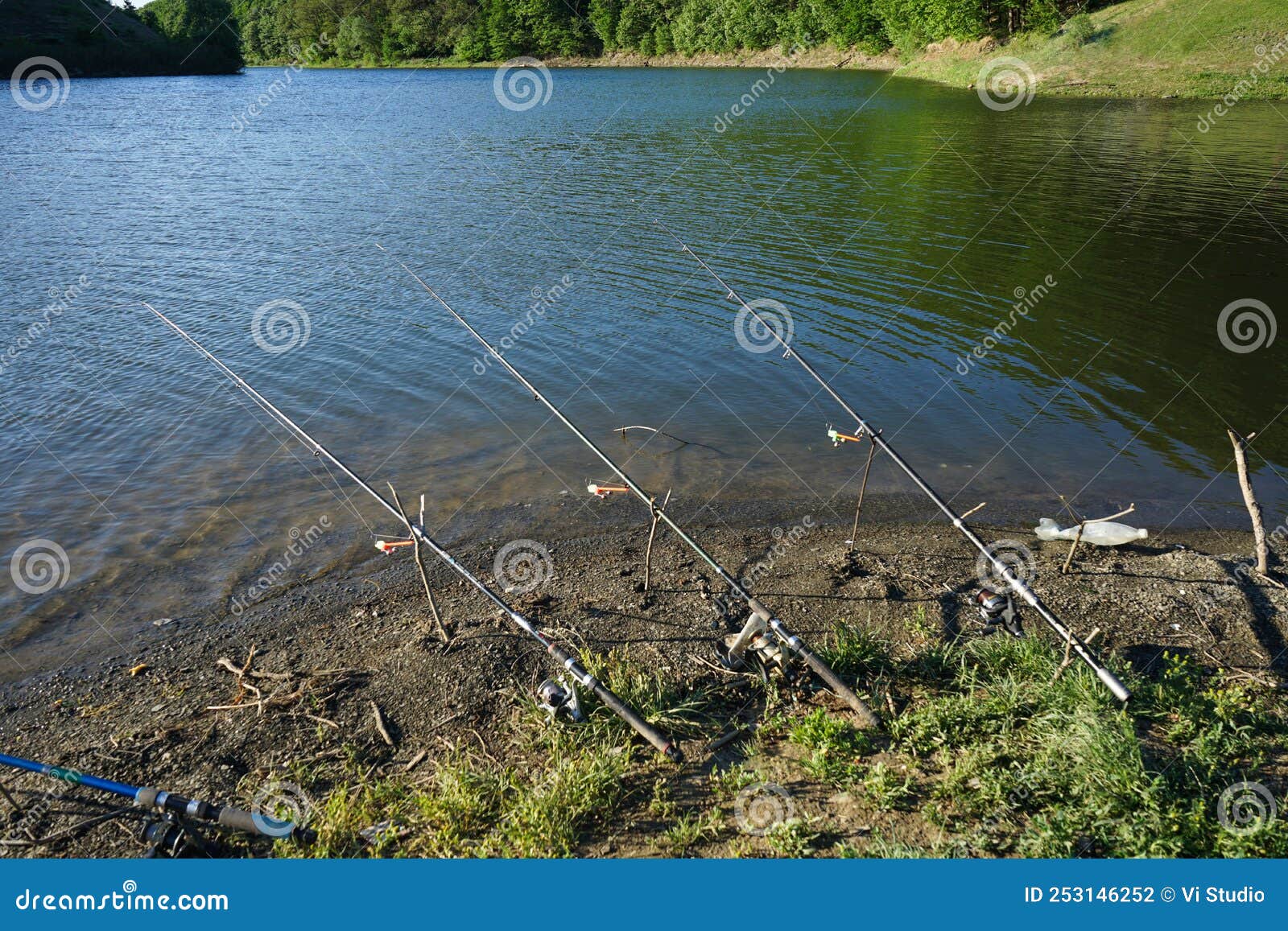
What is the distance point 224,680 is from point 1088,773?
757 cm

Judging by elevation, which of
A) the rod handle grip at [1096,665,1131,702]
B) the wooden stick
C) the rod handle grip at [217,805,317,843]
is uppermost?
the rod handle grip at [1096,665,1131,702]

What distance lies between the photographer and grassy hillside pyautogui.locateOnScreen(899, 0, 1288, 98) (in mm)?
44594

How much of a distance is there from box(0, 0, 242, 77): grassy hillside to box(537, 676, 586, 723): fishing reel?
9241 cm

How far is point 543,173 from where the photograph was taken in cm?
3083

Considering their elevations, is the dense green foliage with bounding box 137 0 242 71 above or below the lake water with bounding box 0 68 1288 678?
above

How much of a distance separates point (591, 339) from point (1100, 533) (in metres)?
10.2

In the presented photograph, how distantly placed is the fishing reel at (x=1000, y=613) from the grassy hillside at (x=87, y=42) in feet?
309

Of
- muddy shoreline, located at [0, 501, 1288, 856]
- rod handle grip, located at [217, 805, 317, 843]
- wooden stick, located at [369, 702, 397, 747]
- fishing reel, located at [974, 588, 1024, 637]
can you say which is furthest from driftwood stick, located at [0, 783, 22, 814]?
fishing reel, located at [974, 588, 1024, 637]

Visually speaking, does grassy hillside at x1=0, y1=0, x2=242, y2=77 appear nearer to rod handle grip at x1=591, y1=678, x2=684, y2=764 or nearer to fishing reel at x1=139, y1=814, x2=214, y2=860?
fishing reel at x1=139, y1=814, x2=214, y2=860

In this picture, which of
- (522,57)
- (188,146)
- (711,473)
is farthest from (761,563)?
(522,57)

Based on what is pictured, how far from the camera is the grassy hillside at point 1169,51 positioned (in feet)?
146

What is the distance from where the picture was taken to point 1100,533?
1010cm

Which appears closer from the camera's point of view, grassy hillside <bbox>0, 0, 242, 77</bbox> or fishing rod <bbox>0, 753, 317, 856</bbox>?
fishing rod <bbox>0, 753, 317, 856</bbox>

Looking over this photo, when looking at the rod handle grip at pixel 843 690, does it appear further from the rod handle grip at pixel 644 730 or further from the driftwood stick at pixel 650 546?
the driftwood stick at pixel 650 546
